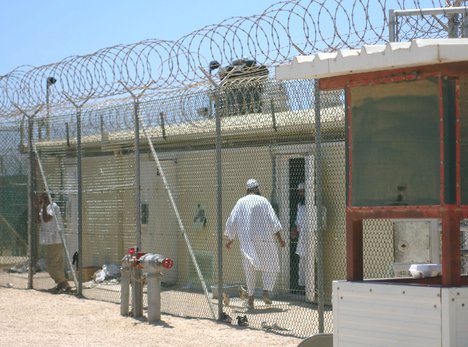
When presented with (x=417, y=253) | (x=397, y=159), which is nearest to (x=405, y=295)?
(x=397, y=159)

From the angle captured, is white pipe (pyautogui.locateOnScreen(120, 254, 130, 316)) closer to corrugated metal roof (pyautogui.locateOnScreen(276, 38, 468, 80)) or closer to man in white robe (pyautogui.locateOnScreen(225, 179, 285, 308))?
man in white robe (pyautogui.locateOnScreen(225, 179, 285, 308))

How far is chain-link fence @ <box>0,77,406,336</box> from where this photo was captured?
987 centimetres

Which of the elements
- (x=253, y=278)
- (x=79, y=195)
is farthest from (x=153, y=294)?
(x=79, y=195)

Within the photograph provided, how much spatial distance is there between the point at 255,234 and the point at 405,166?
615cm

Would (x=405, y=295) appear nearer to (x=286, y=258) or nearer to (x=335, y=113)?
(x=335, y=113)

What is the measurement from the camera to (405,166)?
16.0ft

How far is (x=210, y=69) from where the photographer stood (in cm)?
1048

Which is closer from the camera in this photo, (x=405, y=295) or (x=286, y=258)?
(x=405, y=295)

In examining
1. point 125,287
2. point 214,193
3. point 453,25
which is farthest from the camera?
point 214,193

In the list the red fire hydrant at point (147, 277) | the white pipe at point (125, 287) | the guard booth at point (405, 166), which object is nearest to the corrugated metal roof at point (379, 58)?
the guard booth at point (405, 166)

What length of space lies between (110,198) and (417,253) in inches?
336

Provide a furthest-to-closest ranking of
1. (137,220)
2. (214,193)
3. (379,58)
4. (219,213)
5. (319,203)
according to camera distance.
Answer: (214,193)
(137,220)
(219,213)
(319,203)
(379,58)

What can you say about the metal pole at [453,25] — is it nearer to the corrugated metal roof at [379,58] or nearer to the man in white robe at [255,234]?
the corrugated metal roof at [379,58]

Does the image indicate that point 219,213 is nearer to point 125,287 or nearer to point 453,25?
point 125,287
